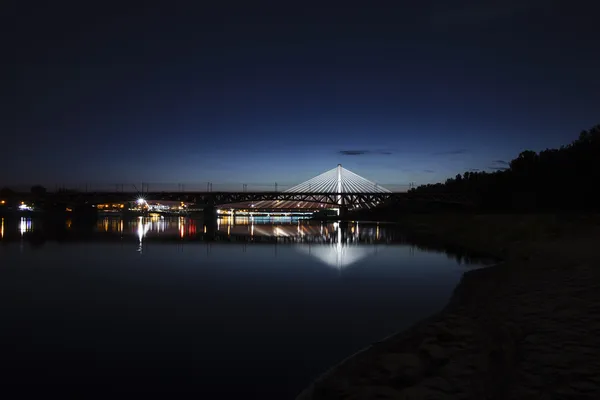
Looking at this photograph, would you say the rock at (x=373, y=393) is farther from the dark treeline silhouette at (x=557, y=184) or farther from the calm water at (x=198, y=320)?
the dark treeline silhouette at (x=557, y=184)

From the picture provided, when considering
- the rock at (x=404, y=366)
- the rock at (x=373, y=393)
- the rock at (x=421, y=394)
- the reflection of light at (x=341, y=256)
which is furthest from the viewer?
the reflection of light at (x=341, y=256)

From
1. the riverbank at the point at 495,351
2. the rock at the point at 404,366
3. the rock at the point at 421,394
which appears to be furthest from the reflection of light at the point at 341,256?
the rock at the point at 421,394

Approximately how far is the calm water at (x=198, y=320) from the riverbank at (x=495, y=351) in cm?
106

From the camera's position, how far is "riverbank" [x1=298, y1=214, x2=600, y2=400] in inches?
277

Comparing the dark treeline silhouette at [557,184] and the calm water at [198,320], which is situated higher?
the dark treeline silhouette at [557,184]

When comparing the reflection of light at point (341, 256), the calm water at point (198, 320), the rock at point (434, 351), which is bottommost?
the reflection of light at point (341, 256)

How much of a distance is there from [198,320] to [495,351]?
304 inches

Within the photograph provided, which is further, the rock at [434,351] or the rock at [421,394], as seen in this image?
the rock at [434,351]

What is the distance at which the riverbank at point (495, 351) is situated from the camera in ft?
23.1

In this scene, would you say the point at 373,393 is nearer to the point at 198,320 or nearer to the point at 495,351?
the point at 495,351

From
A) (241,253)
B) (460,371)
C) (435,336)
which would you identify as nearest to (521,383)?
(460,371)

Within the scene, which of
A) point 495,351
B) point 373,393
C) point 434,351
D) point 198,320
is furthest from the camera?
point 198,320

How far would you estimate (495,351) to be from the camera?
8688 millimetres

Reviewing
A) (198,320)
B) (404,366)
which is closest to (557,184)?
(198,320)
